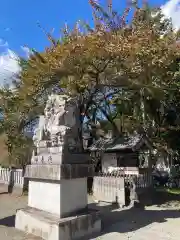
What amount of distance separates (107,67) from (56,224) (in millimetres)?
9357

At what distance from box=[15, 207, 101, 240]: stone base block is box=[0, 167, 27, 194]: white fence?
7.28 metres

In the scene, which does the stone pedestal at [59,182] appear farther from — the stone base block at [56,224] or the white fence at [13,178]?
the white fence at [13,178]

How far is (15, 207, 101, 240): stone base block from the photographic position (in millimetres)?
7012

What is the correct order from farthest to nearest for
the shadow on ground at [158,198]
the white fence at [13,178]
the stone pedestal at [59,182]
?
the white fence at [13,178], the shadow on ground at [158,198], the stone pedestal at [59,182]

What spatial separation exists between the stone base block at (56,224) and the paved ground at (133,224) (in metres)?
0.26

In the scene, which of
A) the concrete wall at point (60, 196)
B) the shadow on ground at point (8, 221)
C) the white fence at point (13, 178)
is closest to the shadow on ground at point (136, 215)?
the concrete wall at point (60, 196)

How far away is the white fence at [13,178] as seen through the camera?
15.4 m

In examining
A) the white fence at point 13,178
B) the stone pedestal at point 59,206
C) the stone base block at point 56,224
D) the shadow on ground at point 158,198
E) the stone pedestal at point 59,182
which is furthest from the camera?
the white fence at point 13,178

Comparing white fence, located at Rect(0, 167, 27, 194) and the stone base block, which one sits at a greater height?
white fence, located at Rect(0, 167, 27, 194)

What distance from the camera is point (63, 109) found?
322 inches

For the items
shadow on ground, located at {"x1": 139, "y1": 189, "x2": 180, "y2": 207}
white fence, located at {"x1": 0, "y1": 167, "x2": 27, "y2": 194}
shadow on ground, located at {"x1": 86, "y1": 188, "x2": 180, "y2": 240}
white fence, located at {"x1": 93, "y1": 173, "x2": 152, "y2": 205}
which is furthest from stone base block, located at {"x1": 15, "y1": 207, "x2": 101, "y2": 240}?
white fence, located at {"x1": 0, "y1": 167, "x2": 27, "y2": 194}

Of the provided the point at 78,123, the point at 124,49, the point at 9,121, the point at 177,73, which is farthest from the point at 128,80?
the point at 9,121

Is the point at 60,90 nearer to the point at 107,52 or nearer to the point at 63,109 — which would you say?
the point at 107,52

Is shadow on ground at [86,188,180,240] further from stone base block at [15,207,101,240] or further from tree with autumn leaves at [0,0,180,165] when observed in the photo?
tree with autumn leaves at [0,0,180,165]
